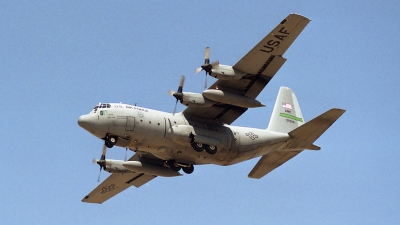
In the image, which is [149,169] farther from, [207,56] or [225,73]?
[225,73]

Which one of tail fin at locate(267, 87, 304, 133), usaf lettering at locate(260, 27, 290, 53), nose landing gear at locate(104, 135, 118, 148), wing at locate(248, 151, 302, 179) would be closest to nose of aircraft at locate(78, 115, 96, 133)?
nose landing gear at locate(104, 135, 118, 148)

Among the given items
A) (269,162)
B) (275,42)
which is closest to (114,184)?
(269,162)

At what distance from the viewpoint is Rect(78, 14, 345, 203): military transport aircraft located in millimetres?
31547

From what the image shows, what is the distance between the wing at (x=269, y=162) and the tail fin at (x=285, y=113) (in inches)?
48.7

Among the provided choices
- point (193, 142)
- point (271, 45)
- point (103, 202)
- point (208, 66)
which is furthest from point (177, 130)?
point (103, 202)

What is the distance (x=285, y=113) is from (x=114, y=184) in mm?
9786

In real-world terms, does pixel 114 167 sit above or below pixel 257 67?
below

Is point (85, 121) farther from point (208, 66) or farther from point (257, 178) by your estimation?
point (257, 178)

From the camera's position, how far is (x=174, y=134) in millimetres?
32188

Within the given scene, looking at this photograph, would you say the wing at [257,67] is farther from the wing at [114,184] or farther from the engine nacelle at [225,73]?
the wing at [114,184]

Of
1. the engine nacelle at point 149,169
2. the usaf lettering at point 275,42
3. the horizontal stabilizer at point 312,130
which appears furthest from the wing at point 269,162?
the usaf lettering at point 275,42

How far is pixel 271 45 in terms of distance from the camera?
3144 cm

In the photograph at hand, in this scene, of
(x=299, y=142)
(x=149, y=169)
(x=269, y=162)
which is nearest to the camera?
(x=299, y=142)

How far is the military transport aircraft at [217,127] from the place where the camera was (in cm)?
3155
